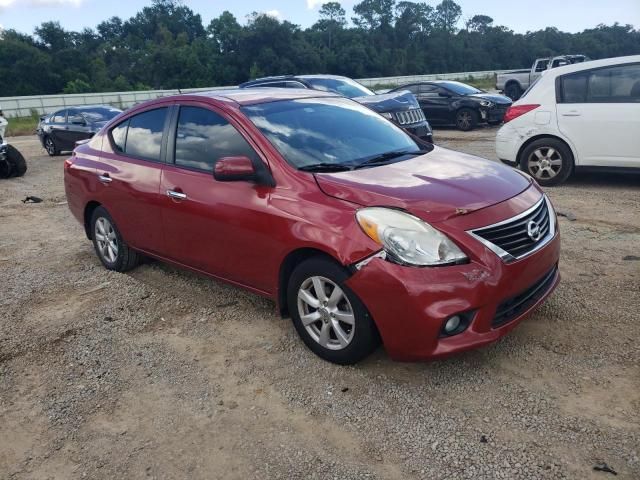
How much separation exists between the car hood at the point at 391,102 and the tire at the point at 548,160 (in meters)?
2.29

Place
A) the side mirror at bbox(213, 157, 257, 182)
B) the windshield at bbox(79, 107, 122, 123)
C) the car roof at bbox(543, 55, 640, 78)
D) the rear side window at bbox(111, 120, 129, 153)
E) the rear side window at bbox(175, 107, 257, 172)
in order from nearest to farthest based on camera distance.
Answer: the side mirror at bbox(213, 157, 257, 182) < the rear side window at bbox(175, 107, 257, 172) < the rear side window at bbox(111, 120, 129, 153) < the car roof at bbox(543, 55, 640, 78) < the windshield at bbox(79, 107, 122, 123)

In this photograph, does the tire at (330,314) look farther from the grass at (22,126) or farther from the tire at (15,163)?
the grass at (22,126)

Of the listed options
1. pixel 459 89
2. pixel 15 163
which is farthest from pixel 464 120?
pixel 15 163

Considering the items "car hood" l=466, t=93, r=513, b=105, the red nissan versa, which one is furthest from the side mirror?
"car hood" l=466, t=93, r=513, b=105

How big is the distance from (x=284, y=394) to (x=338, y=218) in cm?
106

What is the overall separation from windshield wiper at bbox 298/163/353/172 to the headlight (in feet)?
2.11

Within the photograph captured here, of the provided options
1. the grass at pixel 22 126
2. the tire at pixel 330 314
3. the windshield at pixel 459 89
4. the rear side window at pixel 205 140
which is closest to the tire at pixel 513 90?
the windshield at pixel 459 89

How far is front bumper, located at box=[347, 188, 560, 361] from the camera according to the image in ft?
9.53

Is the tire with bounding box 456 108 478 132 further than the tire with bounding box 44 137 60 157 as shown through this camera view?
No

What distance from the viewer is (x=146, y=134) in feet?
15.2

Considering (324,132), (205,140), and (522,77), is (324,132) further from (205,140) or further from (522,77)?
(522,77)

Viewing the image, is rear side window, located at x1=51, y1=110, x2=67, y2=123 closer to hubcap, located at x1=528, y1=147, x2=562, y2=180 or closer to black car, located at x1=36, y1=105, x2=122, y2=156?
black car, located at x1=36, y1=105, x2=122, y2=156

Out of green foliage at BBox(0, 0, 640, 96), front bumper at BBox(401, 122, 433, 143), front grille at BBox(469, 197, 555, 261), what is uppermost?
green foliage at BBox(0, 0, 640, 96)

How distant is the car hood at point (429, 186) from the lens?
310cm
